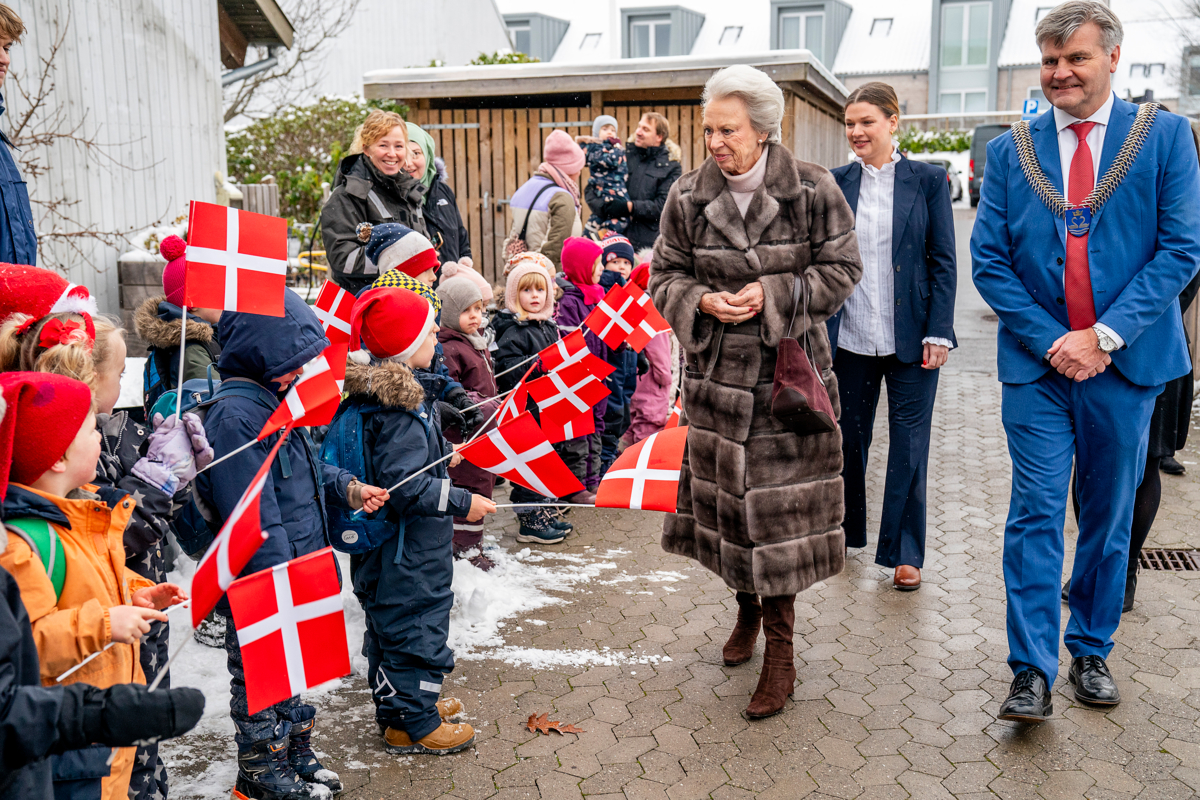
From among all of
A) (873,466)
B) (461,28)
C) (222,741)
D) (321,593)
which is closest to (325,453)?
(321,593)

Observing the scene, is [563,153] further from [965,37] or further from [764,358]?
[965,37]

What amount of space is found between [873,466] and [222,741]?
16.6 ft

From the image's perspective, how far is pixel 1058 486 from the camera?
3781 mm

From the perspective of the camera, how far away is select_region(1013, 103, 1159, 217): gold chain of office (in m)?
3.70

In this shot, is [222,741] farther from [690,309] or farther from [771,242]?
[771,242]

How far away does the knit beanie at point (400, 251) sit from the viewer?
5.33 m

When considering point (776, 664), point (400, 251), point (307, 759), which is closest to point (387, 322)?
point (307, 759)

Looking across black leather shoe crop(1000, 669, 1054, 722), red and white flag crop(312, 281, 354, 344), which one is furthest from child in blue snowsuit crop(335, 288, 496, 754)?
black leather shoe crop(1000, 669, 1054, 722)

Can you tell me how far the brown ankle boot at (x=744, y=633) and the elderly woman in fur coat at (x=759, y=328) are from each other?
344 mm

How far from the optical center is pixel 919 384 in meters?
5.09

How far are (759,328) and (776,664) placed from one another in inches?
48.5

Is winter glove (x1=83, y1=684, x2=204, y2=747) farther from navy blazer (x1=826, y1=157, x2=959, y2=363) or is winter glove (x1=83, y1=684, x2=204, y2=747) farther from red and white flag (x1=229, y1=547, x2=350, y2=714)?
navy blazer (x1=826, y1=157, x2=959, y2=363)

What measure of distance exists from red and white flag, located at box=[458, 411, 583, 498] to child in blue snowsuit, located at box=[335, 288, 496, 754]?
1.10 feet

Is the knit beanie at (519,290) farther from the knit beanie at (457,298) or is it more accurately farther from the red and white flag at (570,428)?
the red and white flag at (570,428)
